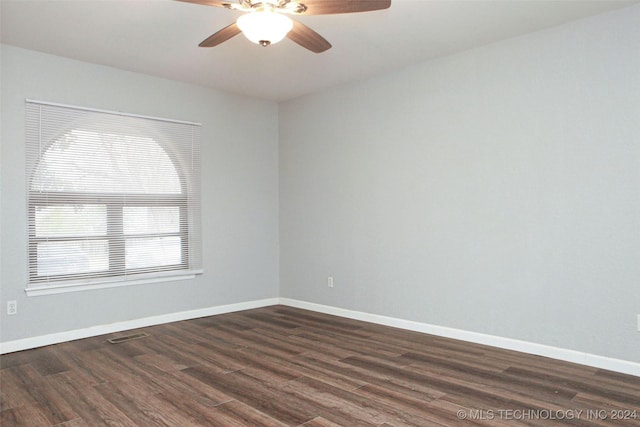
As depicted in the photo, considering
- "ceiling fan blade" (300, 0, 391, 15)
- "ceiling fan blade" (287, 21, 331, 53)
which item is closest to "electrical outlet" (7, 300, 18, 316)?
"ceiling fan blade" (287, 21, 331, 53)

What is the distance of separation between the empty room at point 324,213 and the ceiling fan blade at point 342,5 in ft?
0.06

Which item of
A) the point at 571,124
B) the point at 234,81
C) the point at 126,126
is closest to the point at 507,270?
the point at 571,124

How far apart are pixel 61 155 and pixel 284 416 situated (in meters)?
3.18

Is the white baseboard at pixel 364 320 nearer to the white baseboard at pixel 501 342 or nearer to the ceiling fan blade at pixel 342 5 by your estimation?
the white baseboard at pixel 501 342

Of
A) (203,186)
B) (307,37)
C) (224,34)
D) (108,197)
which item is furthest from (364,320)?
(224,34)

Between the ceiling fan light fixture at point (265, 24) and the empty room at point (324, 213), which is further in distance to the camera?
the empty room at point (324, 213)

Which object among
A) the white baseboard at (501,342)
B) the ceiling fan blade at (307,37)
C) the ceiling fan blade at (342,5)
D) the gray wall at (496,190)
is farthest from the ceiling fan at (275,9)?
the white baseboard at (501,342)

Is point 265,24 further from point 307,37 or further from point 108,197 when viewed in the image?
point 108,197

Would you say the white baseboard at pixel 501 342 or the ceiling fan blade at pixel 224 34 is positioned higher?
the ceiling fan blade at pixel 224 34

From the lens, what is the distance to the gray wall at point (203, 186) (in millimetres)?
3924

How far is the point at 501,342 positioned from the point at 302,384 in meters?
1.80

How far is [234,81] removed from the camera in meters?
4.95

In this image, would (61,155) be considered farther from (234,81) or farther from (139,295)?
(234,81)

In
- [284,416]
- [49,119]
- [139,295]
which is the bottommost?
[284,416]
